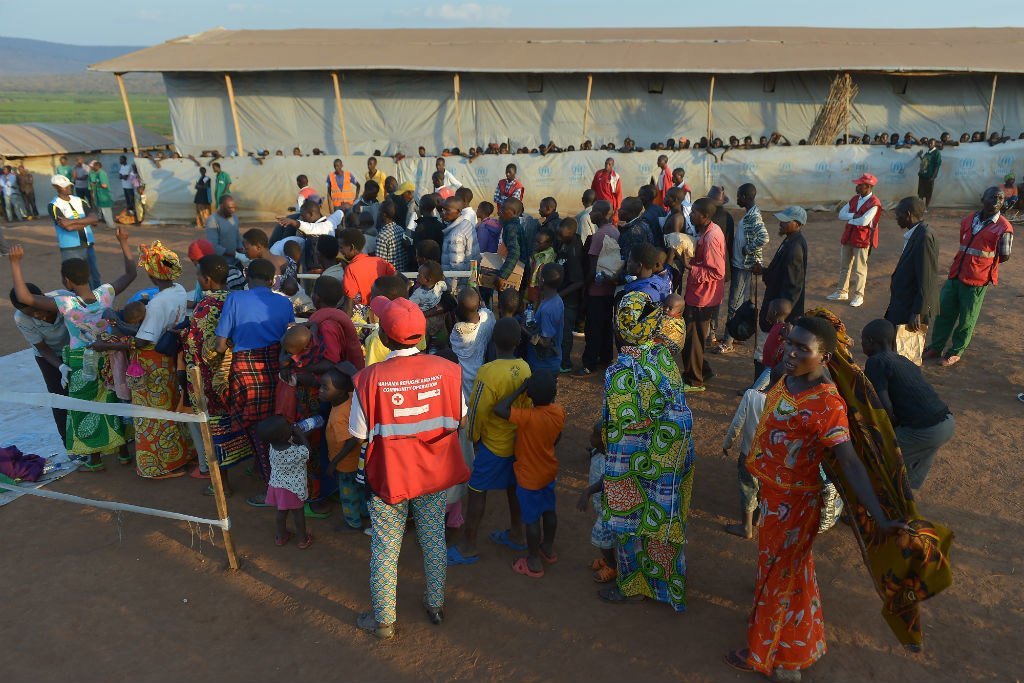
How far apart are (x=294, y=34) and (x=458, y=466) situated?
21964mm

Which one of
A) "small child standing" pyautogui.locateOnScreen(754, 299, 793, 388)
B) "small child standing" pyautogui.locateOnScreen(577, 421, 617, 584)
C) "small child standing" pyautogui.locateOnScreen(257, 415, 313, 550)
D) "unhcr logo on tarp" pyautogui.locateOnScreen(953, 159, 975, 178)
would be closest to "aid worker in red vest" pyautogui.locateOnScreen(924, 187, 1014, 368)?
"small child standing" pyautogui.locateOnScreen(754, 299, 793, 388)

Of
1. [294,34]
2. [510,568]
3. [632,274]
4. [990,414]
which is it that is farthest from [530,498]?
[294,34]

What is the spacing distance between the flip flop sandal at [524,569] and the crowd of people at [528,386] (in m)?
0.03

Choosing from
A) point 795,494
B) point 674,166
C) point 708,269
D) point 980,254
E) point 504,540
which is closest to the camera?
point 795,494

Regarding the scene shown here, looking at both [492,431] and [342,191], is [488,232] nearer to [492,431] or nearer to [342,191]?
[492,431]

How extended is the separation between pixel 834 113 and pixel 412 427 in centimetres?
1700

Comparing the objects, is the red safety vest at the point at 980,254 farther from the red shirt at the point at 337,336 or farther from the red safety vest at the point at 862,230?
the red shirt at the point at 337,336

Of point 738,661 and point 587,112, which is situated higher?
point 587,112

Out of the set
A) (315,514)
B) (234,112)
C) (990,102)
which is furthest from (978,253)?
(234,112)

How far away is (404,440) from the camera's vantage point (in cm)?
348

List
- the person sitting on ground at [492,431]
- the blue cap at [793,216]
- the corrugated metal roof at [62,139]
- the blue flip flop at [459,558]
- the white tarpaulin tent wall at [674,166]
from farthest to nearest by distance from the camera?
the corrugated metal roof at [62,139] → the white tarpaulin tent wall at [674,166] → the blue cap at [793,216] → the blue flip flop at [459,558] → the person sitting on ground at [492,431]

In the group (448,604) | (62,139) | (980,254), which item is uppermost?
(62,139)

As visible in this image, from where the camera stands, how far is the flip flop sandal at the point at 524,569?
428 cm

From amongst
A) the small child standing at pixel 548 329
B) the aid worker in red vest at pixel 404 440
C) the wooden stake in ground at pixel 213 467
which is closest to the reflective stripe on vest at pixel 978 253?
the small child standing at pixel 548 329
